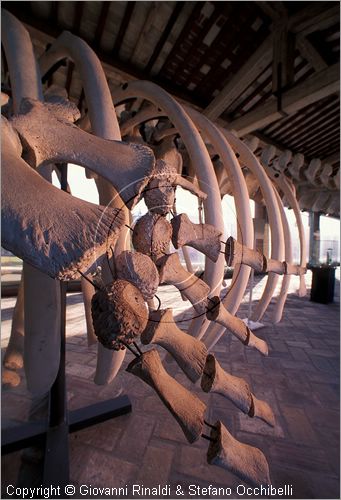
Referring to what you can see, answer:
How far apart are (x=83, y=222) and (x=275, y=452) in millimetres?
1969

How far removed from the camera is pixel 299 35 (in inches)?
88.4

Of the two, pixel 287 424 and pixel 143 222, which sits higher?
pixel 143 222

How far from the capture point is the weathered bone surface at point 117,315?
0.44 m

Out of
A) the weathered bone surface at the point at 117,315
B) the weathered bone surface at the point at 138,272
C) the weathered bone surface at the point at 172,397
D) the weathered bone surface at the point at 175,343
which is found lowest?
the weathered bone surface at the point at 172,397

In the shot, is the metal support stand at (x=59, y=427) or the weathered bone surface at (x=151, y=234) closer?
the weathered bone surface at (x=151, y=234)

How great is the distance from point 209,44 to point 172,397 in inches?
116

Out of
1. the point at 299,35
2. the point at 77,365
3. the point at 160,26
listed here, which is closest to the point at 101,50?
the point at 160,26

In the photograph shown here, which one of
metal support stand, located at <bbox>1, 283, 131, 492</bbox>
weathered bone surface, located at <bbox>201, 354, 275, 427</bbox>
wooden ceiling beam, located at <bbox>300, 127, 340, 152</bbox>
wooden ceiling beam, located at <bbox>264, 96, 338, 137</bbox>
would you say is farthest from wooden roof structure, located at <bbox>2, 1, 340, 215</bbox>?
metal support stand, located at <bbox>1, 283, 131, 492</bbox>

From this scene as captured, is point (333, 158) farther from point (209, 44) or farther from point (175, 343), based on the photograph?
point (175, 343)

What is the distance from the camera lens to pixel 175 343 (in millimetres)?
635

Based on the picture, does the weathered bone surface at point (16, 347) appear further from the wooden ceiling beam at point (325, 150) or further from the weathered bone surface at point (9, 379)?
the wooden ceiling beam at point (325, 150)

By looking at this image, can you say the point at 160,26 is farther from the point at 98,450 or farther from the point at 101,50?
the point at 98,450

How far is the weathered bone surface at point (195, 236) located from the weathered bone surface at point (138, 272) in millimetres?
149

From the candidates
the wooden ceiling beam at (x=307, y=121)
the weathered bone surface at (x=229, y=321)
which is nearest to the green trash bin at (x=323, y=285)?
the wooden ceiling beam at (x=307, y=121)
